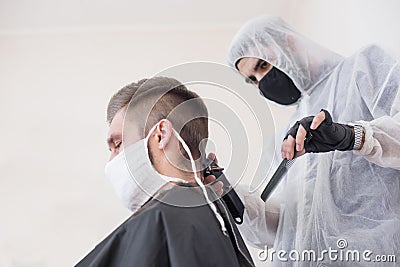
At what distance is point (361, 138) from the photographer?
1.08 metres

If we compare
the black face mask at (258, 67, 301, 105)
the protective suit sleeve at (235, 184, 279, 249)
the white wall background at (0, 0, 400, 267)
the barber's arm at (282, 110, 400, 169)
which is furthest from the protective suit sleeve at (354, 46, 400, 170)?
the white wall background at (0, 0, 400, 267)

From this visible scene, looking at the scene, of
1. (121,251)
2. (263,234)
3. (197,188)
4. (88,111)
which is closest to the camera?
(121,251)

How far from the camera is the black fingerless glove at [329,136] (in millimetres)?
1065

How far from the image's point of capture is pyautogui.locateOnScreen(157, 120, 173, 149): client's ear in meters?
0.99

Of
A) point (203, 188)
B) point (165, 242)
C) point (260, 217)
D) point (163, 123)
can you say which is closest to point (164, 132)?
point (163, 123)

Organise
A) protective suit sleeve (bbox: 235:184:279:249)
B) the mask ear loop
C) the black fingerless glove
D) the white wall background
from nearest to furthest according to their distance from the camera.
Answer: the mask ear loop < the black fingerless glove < protective suit sleeve (bbox: 235:184:279:249) < the white wall background

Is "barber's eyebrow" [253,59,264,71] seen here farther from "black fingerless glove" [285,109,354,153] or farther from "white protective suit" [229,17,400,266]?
"black fingerless glove" [285,109,354,153]

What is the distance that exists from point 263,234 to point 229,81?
0.41 metres

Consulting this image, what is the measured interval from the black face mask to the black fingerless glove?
1.20ft

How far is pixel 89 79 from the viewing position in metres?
2.18

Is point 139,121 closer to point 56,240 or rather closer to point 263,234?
point 263,234

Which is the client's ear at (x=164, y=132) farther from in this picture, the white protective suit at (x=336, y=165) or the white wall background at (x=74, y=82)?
the white wall background at (x=74, y=82)

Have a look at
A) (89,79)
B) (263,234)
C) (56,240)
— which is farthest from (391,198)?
(89,79)

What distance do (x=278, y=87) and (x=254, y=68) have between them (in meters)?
0.08
